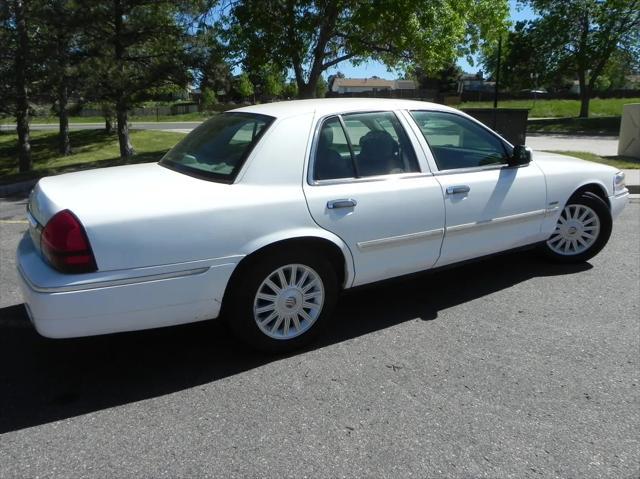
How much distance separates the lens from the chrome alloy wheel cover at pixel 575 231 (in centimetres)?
506

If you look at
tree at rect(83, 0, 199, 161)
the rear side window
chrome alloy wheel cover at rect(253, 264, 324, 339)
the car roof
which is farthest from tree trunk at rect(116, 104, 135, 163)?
chrome alloy wheel cover at rect(253, 264, 324, 339)

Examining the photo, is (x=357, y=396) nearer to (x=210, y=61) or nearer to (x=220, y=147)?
(x=220, y=147)

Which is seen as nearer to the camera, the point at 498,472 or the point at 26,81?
the point at 498,472

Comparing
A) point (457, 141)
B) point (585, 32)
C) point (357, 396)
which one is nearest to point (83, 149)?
point (457, 141)

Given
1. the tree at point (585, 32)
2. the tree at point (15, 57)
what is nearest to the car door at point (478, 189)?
the tree at point (15, 57)

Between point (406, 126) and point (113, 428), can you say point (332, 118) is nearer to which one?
point (406, 126)

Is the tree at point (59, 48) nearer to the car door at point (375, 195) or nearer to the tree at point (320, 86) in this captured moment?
the tree at point (320, 86)

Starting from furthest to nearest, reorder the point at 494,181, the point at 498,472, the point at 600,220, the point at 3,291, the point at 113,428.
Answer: the point at 600,220 → the point at 3,291 → the point at 494,181 → the point at 113,428 → the point at 498,472

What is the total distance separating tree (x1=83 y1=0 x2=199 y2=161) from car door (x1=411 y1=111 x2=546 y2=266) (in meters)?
11.7

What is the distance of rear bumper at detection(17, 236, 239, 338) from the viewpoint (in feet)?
9.48

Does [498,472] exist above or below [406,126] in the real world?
below

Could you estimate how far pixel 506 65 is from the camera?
128 ft

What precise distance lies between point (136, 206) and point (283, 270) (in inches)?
36.8

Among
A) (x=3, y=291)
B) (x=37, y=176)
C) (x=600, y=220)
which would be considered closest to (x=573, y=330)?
(x=600, y=220)
